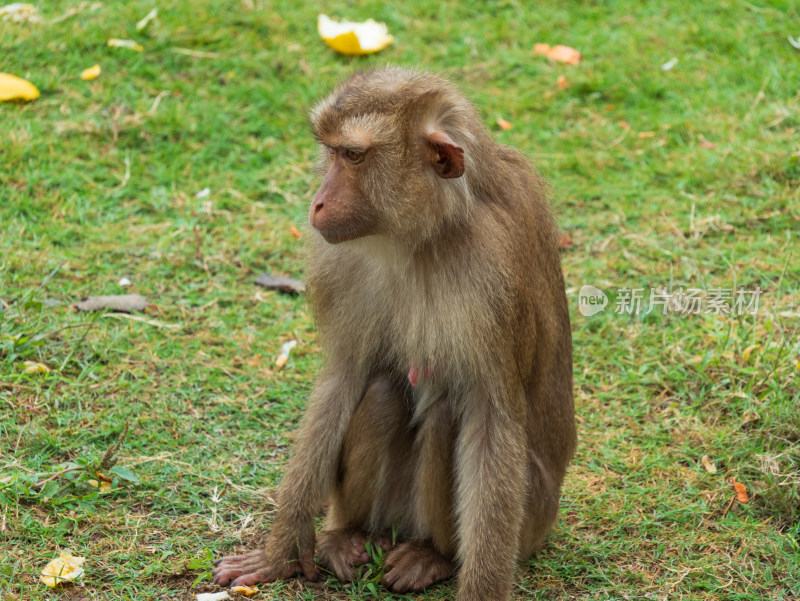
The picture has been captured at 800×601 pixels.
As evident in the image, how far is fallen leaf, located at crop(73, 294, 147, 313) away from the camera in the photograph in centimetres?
527

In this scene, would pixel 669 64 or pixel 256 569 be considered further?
pixel 669 64

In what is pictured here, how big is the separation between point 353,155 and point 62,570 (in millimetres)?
1775

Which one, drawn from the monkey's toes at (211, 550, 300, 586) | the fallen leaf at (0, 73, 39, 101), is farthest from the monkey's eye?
the fallen leaf at (0, 73, 39, 101)

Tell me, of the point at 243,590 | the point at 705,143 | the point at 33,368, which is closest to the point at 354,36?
the point at 705,143

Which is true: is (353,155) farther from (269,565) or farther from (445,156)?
(269,565)

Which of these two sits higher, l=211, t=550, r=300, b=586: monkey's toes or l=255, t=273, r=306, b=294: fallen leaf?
l=211, t=550, r=300, b=586: monkey's toes

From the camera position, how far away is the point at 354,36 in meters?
7.75

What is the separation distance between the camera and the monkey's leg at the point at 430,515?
12.5 ft

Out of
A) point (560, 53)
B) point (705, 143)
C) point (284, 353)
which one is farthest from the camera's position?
point (560, 53)

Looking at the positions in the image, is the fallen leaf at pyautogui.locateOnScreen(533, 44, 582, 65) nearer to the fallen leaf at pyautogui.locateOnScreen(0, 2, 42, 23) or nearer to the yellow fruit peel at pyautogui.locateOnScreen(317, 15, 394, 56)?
the yellow fruit peel at pyautogui.locateOnScreen(317, 15, 394, 56)

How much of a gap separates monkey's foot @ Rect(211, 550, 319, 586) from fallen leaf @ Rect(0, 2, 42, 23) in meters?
5.02

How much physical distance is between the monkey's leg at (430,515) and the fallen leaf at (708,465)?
139 cm

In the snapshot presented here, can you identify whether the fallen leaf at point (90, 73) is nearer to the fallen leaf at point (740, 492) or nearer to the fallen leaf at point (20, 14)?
the fallen leaf at point (20, 14)

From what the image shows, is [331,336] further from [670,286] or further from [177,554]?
[670,286]
